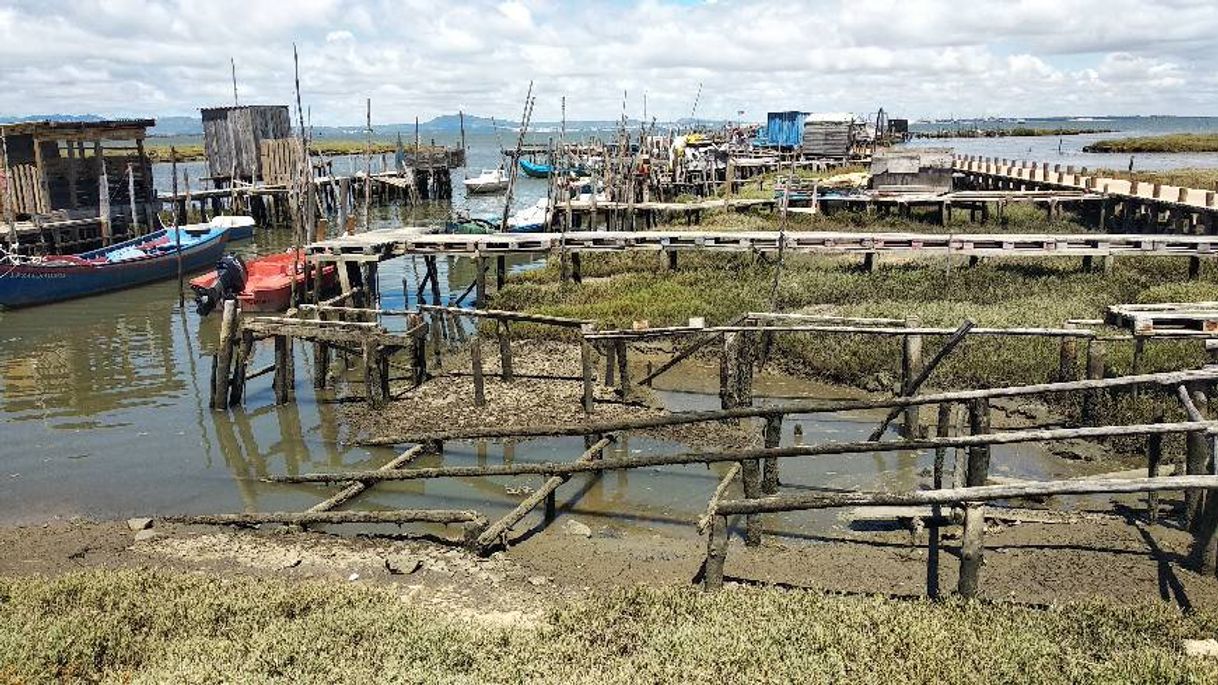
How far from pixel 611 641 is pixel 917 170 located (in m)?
31.7

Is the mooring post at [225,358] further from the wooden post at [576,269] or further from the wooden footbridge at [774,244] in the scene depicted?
the wooden post at [576,269]

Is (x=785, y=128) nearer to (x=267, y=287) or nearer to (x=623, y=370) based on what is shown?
(x=267, y=287)

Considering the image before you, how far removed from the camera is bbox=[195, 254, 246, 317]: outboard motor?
85.5ft

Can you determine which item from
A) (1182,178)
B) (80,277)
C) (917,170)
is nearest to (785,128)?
(1182,178)

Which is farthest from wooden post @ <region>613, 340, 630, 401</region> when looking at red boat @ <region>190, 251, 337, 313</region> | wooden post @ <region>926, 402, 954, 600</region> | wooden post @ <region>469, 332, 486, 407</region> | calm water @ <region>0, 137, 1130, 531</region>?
red boat @ <region>190, 251, 337, 313</region>

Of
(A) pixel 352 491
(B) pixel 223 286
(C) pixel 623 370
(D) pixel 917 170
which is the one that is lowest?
(A) pixel 352 491

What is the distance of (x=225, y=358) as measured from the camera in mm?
17062

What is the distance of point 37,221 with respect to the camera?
32.7 meters

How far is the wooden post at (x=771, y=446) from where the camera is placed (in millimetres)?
9945

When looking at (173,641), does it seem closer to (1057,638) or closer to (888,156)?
(1057,638)

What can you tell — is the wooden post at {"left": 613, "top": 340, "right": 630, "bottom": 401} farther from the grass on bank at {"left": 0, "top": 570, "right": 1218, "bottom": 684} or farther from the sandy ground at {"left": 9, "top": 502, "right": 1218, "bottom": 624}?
the grass on bank at {"left": 0, "top": 570, "right": 1218, "bottom": 684}

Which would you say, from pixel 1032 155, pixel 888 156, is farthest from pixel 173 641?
pixel 1032 155

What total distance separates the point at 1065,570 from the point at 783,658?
4.19m

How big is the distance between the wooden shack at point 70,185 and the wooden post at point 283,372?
61.5 ft
